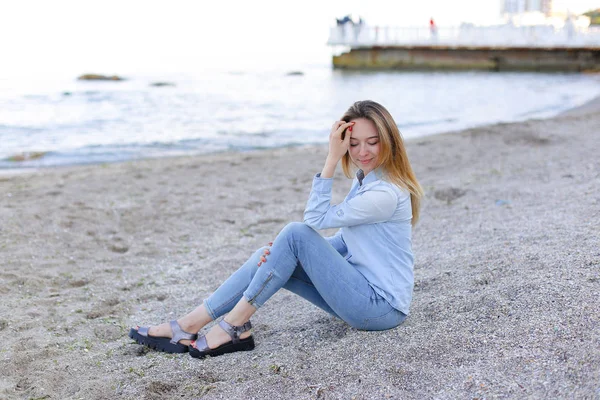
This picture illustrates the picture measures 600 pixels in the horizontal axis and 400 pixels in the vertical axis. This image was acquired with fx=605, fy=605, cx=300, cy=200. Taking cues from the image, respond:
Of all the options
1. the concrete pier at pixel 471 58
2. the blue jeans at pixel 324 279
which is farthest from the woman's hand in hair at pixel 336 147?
the concrete pier at pixel 471 58

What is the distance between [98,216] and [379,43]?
103 feet

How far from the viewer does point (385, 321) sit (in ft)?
9.88

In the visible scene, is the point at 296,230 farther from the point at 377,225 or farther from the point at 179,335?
the point at 179,335

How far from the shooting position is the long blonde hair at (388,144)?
2939 mm

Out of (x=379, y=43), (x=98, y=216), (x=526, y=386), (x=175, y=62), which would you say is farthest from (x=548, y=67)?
→ (x=526, y=386)

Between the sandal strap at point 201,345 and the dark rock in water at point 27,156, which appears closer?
the sandal strap at point 201,345

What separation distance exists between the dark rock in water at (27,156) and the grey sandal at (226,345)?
7.77 m

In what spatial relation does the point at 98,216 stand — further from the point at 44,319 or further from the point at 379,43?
the point at 379,43

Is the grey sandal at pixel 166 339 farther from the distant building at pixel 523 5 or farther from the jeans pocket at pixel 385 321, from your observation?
the distant building at pixel 523 5

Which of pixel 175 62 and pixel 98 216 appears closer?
pixel 98 216

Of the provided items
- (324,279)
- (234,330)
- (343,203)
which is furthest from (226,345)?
(343,203)

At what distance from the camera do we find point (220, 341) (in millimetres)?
3096

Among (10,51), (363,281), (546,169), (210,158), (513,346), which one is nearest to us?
(513,346)

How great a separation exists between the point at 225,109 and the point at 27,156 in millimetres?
7638
